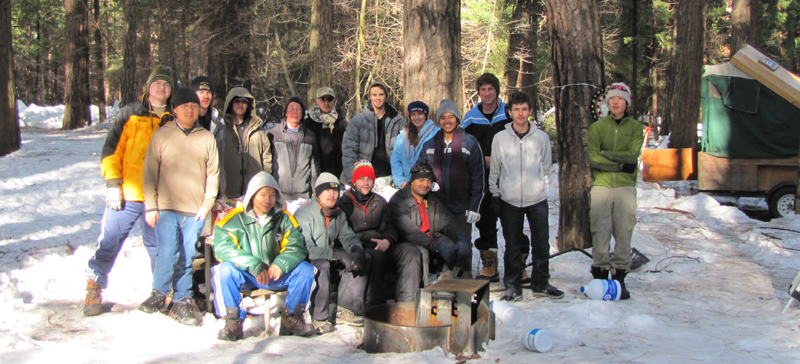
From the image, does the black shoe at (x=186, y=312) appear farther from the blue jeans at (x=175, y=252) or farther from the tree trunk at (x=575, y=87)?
the tree trunk at (x=575, y=87)

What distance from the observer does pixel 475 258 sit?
24.6 ft

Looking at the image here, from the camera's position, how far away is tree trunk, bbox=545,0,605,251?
22.4 ft

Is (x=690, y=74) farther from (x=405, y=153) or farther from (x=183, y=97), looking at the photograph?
(x=183, y=97)

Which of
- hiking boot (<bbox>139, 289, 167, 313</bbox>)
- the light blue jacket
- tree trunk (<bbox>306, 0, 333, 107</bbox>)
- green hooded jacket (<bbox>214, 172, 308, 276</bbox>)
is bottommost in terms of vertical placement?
hiking boot (<bbox>139, 289, 167, 313</bbox>)

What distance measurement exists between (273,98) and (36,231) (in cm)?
1518

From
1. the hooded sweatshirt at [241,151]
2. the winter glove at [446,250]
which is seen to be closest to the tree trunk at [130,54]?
the hooded sweatshirt at [241,151]

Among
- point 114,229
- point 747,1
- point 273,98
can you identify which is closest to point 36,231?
point 114,229

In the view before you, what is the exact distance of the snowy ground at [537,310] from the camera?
13.2 feet

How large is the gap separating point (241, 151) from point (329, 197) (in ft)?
4.83

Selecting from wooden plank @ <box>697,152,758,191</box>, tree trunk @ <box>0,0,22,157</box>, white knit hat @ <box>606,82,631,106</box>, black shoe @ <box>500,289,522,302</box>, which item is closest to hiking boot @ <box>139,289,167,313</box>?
black shoe @ <box>500,289,522,302</box>

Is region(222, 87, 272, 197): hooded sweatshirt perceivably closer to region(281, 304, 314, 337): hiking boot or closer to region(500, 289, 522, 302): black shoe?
region(281, 304, 314, 337): hiking boot

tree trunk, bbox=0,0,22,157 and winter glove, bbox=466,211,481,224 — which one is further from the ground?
tree trunk, bbox=0,0,22,157

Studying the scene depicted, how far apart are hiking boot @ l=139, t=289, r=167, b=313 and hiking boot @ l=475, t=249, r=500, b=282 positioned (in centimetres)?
305

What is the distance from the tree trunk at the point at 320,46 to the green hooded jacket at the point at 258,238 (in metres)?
11.1
